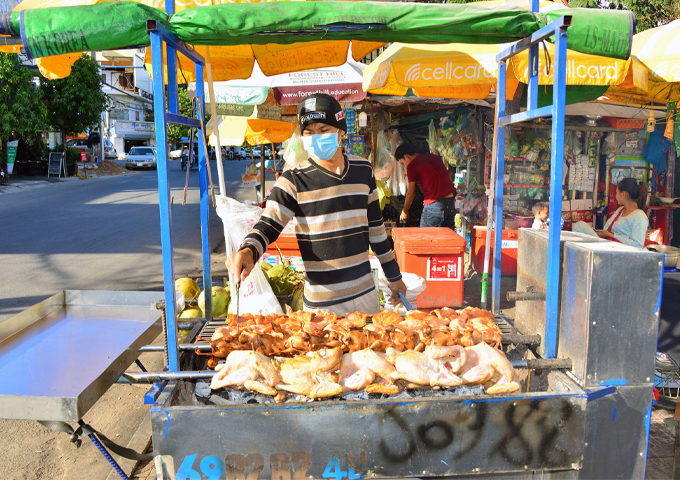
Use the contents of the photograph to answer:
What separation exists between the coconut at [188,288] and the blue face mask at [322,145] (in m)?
2.77

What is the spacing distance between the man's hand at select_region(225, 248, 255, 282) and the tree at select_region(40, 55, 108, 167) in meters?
24.8

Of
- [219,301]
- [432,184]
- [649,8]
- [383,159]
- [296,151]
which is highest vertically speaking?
[649,8]

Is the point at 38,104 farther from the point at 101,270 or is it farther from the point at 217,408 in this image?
the point at 217,408

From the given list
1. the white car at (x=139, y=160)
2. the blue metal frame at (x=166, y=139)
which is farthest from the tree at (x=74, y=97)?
the blue metal frame at (x=166, y=139)

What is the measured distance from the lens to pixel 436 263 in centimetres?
562

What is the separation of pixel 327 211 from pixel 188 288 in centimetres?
277

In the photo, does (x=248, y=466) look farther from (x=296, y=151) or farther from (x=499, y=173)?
(x=499, y=173)

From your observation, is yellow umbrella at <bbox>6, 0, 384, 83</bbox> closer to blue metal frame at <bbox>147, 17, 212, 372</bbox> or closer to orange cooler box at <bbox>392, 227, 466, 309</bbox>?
blue metal frame at <bbox>147, 17, 212, 372</bbox>

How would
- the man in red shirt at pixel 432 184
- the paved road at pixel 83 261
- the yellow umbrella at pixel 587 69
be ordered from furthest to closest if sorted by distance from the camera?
the man in red shirt at pixel 432 184
the yellow umbrella at pixel 587 69
the paved road at pixel 83 261

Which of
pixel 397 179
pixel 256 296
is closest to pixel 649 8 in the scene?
pixel 397 179

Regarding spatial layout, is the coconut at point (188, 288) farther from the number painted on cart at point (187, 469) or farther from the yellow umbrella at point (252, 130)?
the yellow umbrella at point (252, 130)

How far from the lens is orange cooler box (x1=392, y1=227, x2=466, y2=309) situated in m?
5.49

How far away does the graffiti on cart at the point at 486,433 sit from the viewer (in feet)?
6.06

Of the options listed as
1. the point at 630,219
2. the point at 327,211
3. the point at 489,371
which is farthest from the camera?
the point at 630,219
